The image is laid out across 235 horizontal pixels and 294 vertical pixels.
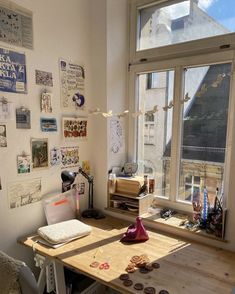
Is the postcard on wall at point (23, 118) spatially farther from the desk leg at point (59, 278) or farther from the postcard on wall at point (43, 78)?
the desk leg at point (59, 278)

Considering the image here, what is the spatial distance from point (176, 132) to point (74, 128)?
0.77 meters

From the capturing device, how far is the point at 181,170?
1.83m

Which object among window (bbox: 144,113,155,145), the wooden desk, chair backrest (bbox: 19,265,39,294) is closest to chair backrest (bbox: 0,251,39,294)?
chair backrest (bbox: 19,265,39,294)

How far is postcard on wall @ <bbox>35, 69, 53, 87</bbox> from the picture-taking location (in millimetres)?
1577

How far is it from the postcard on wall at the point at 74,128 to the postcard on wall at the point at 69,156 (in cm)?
9

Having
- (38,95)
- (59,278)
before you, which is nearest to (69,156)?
(38,95)

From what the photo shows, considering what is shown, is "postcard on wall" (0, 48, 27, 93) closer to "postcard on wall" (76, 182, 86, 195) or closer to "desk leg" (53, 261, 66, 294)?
"postcard on wall" (76, 182, 86, 195)

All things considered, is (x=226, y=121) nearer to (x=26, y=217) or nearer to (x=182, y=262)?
(x=182, y=262)

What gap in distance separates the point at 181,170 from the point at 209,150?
0.26 meters

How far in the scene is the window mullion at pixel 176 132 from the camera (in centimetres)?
176

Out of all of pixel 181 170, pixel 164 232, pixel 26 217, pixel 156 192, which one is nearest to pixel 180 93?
pixel 181 170

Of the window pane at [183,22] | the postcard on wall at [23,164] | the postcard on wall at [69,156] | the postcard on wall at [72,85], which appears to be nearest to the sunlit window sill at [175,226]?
the postcard on wall at [69,156]

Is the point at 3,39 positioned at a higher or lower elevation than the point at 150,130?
higher

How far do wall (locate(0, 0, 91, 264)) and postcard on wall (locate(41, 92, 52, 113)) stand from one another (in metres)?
0.03
